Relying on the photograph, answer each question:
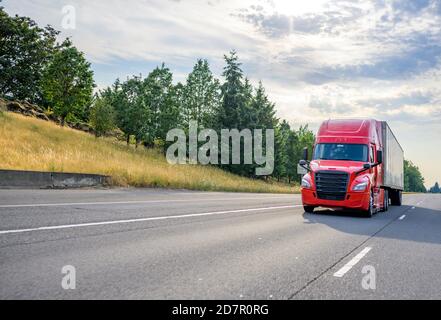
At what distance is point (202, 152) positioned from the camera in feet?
180

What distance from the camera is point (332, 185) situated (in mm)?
14383

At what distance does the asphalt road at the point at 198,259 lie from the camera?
14.5ft

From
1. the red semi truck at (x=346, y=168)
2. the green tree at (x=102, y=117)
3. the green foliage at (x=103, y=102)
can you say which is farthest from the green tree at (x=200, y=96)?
the red semi truck at (x=346, y=168)

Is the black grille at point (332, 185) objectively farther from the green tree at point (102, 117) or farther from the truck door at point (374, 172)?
the green tree at point (102, 117)

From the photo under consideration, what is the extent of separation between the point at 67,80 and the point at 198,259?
53.7m

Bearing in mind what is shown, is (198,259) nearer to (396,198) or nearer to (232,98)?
(396,198)

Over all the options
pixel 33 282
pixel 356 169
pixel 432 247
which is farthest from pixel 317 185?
pixel 33 282

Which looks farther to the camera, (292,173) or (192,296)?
(292,173)

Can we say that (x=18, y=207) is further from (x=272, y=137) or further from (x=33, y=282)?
(x=272, y=137)

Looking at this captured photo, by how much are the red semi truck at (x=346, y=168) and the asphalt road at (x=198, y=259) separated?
13.0 feet

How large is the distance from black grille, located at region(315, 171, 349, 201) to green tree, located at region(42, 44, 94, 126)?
4602 centimetres

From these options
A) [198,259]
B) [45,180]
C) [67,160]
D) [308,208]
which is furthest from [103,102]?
[198,259]

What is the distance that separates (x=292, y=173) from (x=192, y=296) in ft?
256

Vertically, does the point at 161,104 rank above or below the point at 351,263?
above
